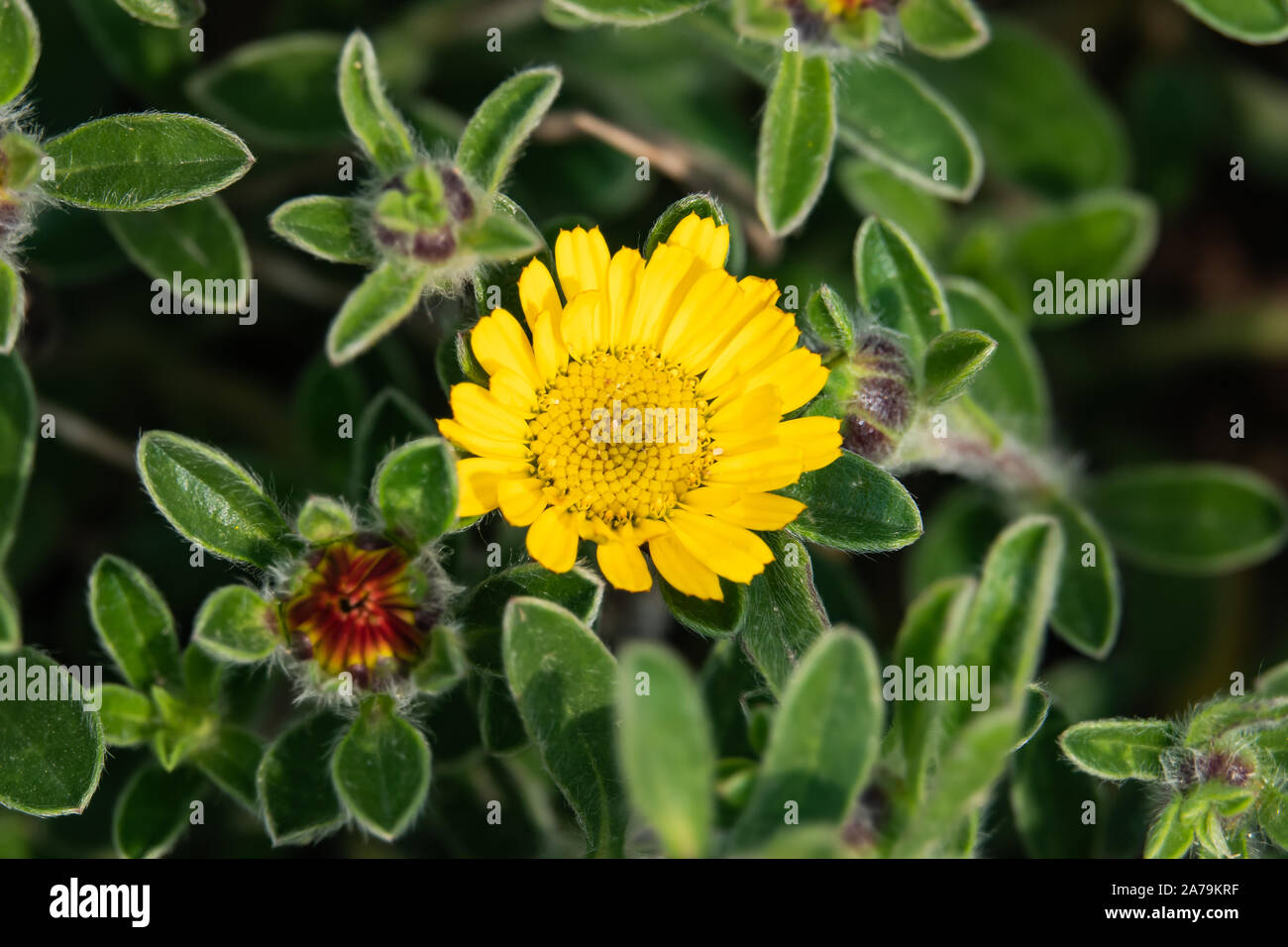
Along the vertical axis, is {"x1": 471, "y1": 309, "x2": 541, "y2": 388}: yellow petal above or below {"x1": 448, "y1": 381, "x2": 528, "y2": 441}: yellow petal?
above

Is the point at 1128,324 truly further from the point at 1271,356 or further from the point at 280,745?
the point at 280,745

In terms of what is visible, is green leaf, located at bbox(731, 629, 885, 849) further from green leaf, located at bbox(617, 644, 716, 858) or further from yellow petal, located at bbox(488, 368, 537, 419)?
yellow petal, located at bbox(488, 368, 537, 419)

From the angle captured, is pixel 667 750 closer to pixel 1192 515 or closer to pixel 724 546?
pixel 724 546

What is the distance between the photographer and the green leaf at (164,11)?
9.89 feet

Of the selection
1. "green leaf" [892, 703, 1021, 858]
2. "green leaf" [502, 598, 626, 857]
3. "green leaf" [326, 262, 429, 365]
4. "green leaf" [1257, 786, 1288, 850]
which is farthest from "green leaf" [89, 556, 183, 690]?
"green leaf" [1257, 786, 1288, 850]

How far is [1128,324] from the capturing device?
4.81 metres

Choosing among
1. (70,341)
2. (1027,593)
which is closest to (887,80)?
(1027,593)

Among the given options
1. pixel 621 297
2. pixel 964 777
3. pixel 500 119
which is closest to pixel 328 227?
pixel 500 119

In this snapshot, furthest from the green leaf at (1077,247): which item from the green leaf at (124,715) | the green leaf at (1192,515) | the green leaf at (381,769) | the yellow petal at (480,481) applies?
the green leaf at (124,715)

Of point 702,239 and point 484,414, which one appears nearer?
point 484,414

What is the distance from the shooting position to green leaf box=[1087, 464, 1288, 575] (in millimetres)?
4055

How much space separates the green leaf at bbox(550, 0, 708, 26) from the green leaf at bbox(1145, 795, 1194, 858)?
2073mm

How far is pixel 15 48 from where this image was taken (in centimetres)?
283

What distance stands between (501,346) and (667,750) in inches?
43.2
